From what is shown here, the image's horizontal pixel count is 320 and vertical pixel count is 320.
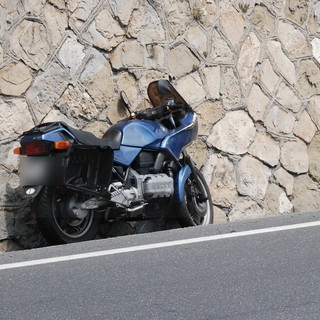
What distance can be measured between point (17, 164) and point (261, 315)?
3687 millimetres

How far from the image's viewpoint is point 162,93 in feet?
28.3

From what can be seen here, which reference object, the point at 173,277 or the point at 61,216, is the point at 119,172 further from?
the point at 173,277

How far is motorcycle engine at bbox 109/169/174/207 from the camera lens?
755 centimetres

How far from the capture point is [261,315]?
184 inches

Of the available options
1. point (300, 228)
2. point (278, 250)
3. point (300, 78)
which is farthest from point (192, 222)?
point (300, 78)

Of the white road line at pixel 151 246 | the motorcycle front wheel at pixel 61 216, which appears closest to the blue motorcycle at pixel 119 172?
the motorcycle front wheel at pixel 61 216

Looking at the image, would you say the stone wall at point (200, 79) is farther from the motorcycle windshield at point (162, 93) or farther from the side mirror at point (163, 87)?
the side mirror at point (163, 87)

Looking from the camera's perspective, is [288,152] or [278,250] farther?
[288,152]

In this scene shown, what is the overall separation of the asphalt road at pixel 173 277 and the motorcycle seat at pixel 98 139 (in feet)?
2.69

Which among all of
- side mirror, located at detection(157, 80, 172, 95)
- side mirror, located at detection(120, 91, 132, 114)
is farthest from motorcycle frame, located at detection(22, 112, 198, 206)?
side mirror, located at detection(120, 91, 132, 114)

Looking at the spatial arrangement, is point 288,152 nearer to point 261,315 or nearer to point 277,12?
point 277,12

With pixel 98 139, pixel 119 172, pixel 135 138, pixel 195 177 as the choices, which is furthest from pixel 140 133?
pixel 195 177

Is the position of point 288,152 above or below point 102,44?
below

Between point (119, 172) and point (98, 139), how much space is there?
388 millimetres
